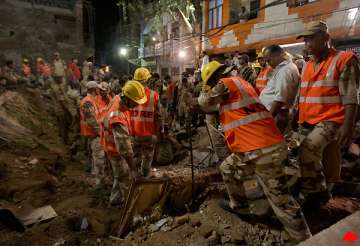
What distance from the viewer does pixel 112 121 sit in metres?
4.17

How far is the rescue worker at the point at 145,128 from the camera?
16.9 feet

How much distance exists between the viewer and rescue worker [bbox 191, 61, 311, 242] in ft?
9.78

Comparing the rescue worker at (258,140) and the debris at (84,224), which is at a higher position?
the rescue worker at (258,140)

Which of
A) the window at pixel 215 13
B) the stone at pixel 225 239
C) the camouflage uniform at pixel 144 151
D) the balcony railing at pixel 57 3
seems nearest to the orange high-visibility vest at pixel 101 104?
the camouflage uniform at pixel 144 151

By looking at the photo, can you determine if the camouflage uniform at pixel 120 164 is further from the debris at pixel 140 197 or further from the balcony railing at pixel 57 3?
the balcony railing at pixel 57 3

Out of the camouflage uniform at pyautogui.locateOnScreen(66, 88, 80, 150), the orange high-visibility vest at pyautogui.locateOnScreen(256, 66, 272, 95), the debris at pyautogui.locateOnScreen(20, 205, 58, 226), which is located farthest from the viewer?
the camouflage uniform at pyautogui.locateOnScreen(66, 88, 80, 150)

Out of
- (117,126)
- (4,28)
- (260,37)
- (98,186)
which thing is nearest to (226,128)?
(117,126)

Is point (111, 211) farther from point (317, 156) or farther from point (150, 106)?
point (317, 156)

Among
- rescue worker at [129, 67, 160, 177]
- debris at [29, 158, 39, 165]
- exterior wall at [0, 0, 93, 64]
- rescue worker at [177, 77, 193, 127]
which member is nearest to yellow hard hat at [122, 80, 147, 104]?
rescue worker at [129, 67, 160, 177]

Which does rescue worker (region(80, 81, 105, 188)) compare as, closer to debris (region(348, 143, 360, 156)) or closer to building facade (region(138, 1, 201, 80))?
debris (region(348, 143, 360, 156))

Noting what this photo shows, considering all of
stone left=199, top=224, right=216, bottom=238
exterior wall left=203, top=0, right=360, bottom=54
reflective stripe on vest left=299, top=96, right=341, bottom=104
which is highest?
exterior wall left=203, top=0, right=360, bottom=54

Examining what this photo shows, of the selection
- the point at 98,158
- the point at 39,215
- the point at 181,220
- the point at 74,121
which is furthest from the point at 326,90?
the point at 74,121

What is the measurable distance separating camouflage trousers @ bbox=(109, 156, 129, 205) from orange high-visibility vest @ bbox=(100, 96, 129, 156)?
0.54 feet

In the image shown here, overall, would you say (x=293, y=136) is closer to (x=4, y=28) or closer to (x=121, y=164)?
(x=121, y=164)
